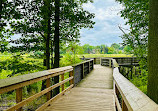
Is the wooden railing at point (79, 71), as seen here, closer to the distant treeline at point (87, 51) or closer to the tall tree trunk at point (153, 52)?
the distant treeline at point (87, 51)

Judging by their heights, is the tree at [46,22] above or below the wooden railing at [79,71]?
above

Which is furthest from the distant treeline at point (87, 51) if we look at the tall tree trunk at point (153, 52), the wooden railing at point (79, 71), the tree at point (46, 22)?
the tall tree trunk at point (153, 52)

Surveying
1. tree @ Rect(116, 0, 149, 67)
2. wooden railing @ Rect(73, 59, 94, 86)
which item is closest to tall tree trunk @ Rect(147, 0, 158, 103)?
tree @ Rect(116, 0, 149, 67)

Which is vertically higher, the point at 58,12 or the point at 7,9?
the point at 58,12

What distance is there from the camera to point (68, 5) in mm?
8328

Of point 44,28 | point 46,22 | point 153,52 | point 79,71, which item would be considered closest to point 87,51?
point 46,22

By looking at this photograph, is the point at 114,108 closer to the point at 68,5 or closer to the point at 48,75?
the point at 48,75

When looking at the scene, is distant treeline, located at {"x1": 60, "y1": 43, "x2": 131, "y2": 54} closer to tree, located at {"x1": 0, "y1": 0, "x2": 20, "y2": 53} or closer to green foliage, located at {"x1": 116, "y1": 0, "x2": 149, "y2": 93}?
green foliage, located at {"x1": 116, "y1": 0, "x2": 149, "y2": 93}

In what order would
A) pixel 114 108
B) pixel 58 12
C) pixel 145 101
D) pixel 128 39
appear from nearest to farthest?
1. pixel 145 101
2. pixel 114 108
3. pixel 128 39
4. pixel 58 12

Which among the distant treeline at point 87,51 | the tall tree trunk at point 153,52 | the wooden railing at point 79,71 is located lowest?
the wooden railing at point 79,71

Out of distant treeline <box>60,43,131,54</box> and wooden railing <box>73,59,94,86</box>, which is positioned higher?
distant treeline <box>60,43,131,54</box>

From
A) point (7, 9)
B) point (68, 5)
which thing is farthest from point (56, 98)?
point (68, 5)

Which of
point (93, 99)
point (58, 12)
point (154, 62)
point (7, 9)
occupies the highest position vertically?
point (58, 12)

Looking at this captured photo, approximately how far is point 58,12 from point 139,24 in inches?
181
